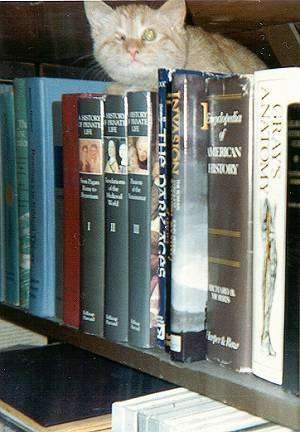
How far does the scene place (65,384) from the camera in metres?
0.88

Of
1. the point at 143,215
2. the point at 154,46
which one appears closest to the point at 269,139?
the point at 143,215

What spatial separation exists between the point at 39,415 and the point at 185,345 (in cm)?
25

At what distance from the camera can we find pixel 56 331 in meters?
0.83

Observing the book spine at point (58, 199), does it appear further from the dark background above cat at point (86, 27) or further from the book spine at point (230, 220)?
the book spine at point (230, 220)

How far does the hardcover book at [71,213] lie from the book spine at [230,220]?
211 mm

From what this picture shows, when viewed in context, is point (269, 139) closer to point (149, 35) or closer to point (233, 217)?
point (233, 217)

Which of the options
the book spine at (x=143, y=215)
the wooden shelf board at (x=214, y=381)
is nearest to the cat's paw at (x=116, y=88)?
the book spine at (x=143, y=215)

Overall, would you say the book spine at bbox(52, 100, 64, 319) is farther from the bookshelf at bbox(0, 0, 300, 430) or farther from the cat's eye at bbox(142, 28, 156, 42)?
the cat's eye at bbox(142, 28, 156, 42)

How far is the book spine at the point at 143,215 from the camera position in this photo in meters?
0.68

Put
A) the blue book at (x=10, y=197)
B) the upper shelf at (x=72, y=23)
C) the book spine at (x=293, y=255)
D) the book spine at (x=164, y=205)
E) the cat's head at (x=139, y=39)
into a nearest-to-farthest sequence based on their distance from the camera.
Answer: the book spine at (x=293, y=255) < the book spine at (x=164, y=205) < the upper shelf at (x=72, y=23) < the blue book at (x=10, y=197) < the cat's head at (x=139, y=39)

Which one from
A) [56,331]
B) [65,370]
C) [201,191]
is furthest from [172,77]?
[65,370]

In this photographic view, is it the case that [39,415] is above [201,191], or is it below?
below

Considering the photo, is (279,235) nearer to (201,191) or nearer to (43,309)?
(201,191)

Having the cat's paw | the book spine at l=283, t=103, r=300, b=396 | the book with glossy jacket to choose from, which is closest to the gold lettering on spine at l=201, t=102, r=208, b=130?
the book with glossy jacket
